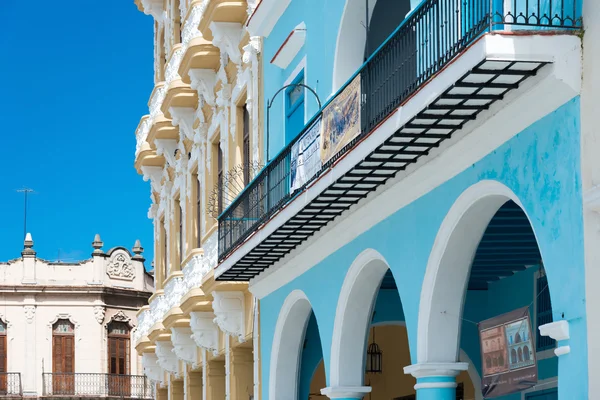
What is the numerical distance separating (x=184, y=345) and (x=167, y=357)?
2.91m

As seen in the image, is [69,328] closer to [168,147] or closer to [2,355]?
[2,355]

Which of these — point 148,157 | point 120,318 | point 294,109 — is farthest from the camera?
point 120,318

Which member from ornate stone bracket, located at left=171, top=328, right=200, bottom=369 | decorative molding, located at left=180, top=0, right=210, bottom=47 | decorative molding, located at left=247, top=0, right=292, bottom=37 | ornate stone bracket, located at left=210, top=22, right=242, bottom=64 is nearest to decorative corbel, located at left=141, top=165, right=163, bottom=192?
ornate stone bracket, located at left=171, top=328, right=200, bottom=369

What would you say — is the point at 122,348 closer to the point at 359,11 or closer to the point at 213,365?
the point at 213,365

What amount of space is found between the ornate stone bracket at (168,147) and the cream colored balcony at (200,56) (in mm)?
4750

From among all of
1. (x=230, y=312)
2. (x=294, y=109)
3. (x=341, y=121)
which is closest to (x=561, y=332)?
(x=341, y=121)

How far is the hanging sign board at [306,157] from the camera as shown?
14617 mm

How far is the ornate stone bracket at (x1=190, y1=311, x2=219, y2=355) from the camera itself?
2317cm

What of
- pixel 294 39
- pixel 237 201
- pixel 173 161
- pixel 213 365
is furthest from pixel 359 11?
pixel 173 161

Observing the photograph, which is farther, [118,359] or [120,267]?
[120,267]

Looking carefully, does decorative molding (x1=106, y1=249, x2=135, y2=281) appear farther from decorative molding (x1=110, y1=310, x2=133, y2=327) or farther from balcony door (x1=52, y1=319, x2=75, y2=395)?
balcony door (x1=52, y1=319, x2=75, y2=395)

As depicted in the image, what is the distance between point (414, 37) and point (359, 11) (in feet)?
13.6

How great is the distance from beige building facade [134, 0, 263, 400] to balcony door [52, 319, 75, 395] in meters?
15.6

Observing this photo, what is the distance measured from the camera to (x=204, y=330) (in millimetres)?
23250
